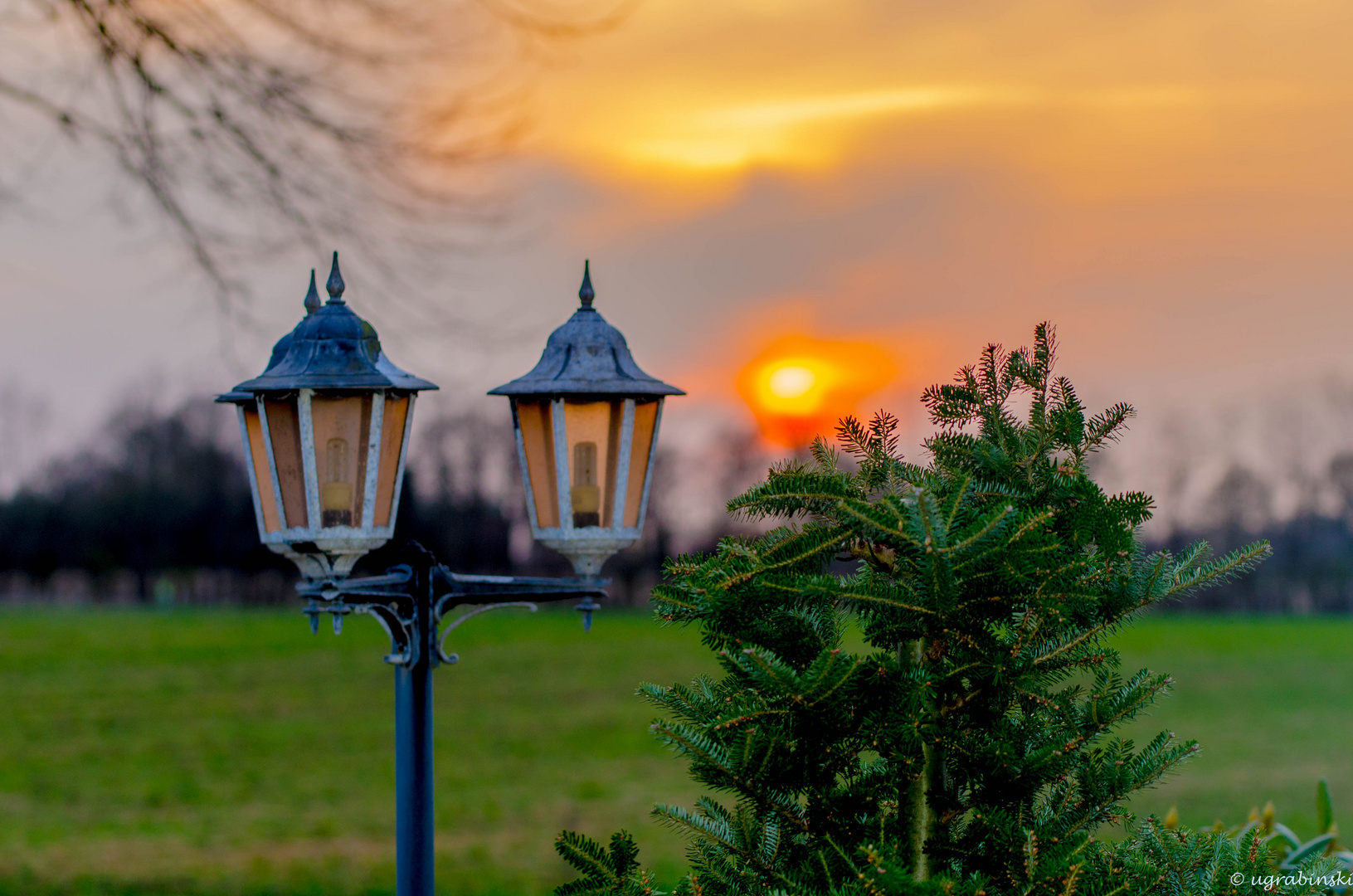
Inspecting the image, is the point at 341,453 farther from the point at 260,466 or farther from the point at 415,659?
the point at 415,659

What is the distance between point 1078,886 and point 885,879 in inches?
18.0

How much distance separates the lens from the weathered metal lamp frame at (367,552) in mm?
3670

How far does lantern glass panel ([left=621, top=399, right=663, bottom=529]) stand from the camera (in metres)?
4.00

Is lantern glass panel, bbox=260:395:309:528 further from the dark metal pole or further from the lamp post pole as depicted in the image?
the dark metal pole

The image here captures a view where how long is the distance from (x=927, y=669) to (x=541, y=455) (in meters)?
1.85

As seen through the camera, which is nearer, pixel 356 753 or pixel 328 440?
pixel 328 440

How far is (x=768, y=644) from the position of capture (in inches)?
102

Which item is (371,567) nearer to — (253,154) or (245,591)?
(245,591)

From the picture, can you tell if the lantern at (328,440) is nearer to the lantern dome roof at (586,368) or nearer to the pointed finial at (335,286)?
the pointed finial at (335,286)

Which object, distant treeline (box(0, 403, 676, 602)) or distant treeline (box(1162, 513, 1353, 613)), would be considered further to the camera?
distant treeline (box(1162, 513, 1353, 613))

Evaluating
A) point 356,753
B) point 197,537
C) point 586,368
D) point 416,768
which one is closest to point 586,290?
point 586,368

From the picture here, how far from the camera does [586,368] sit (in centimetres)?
392

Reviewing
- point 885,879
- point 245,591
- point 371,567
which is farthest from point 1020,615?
point 245,591

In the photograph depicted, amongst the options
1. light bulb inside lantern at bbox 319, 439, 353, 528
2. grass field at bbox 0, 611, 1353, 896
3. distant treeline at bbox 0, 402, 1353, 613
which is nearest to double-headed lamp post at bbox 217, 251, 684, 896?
light bulb inside lantern at bbox 319, 439, 353, 528
